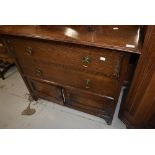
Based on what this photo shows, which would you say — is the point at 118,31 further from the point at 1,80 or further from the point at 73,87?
the point at 1,80

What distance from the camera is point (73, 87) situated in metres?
1.28

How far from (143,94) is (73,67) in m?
0.54

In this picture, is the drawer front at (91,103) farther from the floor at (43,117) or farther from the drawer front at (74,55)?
the drawer front at (74,55)

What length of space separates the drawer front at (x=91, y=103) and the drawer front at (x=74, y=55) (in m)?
0.33

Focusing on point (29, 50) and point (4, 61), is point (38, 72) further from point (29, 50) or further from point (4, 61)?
point (4, 61)

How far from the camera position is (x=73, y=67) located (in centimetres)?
110

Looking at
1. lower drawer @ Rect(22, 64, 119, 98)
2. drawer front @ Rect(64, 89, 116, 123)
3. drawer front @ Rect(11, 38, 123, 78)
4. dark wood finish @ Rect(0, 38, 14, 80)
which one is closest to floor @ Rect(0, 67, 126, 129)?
drawer front @ Rect(64, 89, 116, 123)

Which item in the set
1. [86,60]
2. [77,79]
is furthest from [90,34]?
[77,79]

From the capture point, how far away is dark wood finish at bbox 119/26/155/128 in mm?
858

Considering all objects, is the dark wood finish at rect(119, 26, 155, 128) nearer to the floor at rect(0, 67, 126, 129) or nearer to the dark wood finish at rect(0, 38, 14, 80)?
the floor at rect(0, 67, 126, 129)

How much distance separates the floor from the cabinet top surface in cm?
95

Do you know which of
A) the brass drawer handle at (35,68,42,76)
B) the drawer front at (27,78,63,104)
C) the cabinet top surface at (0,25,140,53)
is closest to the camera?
the cabinet top surface at (0,25,140,53)
